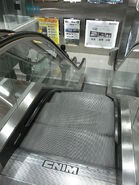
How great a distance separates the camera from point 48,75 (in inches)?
152

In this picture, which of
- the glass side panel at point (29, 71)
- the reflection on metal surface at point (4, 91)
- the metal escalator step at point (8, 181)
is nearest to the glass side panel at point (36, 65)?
the glass side panel at point (29, 71)

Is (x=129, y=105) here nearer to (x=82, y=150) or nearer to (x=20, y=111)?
(x=82, y=150)

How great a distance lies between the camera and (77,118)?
2.36m

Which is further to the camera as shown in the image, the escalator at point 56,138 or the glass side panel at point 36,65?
the glass side panel at point 36,65

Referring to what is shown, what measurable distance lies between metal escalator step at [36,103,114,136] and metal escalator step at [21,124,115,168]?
0.45 ft

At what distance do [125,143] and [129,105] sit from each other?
0.74 meters

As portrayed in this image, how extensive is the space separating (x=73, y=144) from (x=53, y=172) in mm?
452

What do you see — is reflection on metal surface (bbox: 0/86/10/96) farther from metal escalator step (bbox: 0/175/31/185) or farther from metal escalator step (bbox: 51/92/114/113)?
metal escalator step (bbox: 0/175/31/185)

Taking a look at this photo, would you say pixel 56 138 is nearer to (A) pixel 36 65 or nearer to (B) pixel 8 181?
(B) pixel 8 181

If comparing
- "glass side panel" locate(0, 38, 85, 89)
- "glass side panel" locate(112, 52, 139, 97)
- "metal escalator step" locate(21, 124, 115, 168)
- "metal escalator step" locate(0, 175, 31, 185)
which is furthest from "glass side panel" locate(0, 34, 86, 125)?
"glass side panel" locate(112, 52, 139, 97)

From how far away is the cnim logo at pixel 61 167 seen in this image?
147cm

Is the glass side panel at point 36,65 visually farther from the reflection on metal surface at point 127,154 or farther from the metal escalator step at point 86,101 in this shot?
the reflection on metal surface at point 127,154

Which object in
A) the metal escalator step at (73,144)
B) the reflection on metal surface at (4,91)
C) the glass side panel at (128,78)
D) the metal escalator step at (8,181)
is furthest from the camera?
the glass side panel at (128,78)

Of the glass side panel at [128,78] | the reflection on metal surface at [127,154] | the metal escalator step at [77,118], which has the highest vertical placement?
the reflection on metal surface at [127,154]
